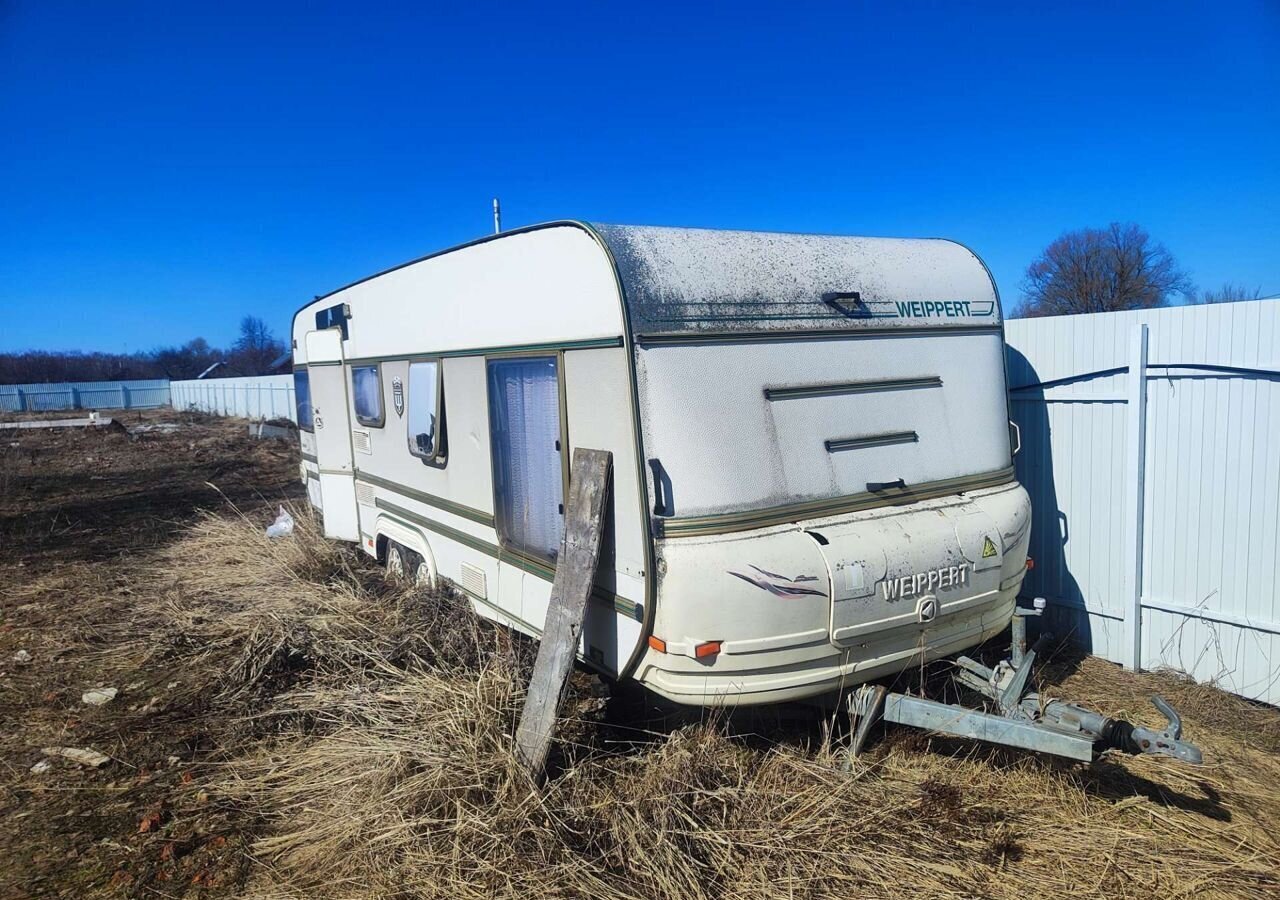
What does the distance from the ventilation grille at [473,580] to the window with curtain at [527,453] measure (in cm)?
48

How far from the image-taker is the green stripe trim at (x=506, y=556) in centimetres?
359

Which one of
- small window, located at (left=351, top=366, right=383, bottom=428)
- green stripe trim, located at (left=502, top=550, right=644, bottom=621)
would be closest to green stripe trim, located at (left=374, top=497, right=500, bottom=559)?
green stripe trim, located at (left=502, top=550, right=644, bottom=621)

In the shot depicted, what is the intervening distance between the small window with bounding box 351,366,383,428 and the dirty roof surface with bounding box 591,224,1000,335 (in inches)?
136

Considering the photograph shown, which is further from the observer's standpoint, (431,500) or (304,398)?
(304,398)

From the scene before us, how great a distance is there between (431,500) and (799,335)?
291 cm

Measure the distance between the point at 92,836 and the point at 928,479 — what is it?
426 cm

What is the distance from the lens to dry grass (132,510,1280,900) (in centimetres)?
315

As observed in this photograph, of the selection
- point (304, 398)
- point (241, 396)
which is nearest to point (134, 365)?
point (241, 396)

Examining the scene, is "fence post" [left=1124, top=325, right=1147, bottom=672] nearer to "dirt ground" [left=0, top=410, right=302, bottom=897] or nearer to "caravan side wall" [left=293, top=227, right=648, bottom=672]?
"caravan side wall" [left=293, top=227, right=648, bottom=672]

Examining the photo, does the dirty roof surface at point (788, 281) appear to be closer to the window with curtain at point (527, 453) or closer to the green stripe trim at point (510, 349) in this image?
the green stripe trim at point (510, 349)

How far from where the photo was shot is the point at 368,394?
22.0ft

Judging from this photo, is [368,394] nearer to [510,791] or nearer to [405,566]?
[405,566]

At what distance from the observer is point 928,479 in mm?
4129

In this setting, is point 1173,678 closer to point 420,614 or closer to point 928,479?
point 928,479
